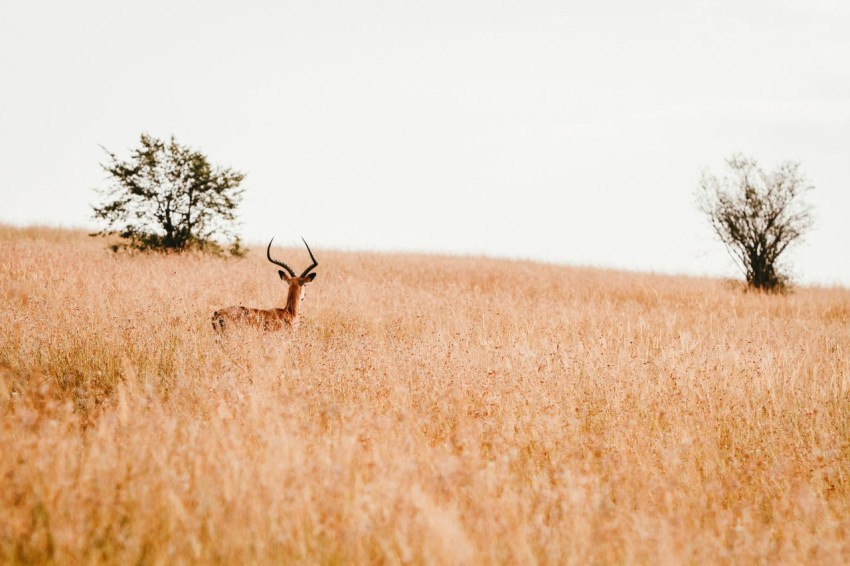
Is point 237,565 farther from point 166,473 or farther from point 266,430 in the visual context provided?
point 266,430

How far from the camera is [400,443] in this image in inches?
162

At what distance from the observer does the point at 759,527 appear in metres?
3.40

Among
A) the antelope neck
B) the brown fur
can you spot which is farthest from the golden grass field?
the antelope neck

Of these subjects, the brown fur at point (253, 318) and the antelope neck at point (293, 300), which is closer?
the brown fur at point (253, 318)

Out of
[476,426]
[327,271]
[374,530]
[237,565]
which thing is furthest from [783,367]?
[327,271]

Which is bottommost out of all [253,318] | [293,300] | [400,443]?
[400,443]

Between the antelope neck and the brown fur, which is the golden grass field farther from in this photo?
the antelope neck

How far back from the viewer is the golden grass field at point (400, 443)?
9.52 feet

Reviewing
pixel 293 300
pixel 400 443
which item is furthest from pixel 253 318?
pixel 400 443

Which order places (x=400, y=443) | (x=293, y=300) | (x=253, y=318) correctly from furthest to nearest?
(x=293, y=300) → (x=253, y=318) → (x=400, y=443)

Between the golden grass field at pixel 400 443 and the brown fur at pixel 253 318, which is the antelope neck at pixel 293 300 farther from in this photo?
the golden grass field at pixel 400 443

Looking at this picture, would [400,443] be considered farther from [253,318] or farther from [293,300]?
[293,300]

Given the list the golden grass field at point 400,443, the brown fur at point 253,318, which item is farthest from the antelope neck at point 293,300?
the golden grass field at point 400,443

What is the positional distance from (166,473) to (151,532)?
0.42m
